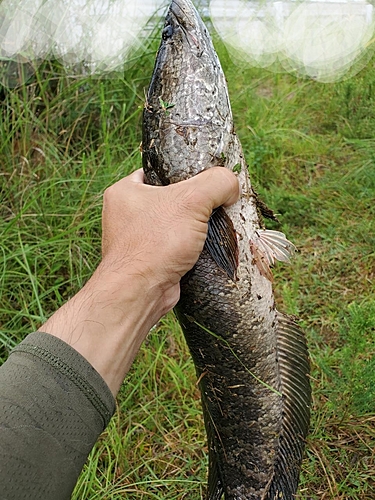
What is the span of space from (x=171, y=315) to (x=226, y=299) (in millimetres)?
1406

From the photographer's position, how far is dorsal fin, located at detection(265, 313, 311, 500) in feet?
6.59

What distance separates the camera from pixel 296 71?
17.4 feet

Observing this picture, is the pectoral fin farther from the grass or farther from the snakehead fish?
the grass

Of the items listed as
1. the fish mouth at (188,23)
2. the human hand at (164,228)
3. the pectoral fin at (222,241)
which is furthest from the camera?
the fish mouth at (188,23)

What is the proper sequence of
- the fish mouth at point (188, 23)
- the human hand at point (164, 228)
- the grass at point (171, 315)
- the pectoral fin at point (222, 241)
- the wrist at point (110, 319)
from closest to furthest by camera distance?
1. the wrist at point (110, 319)
2. the human hand at point (164, 228)
3. the pectoral fin at point (222, 241)
4. the fish mouth at point (188, 23)
5. the grass at point (171, 315)

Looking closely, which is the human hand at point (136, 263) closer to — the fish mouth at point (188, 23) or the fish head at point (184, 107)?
the fish head at point (184, 107)

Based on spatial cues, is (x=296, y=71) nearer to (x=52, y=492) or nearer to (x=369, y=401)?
(x=369, y=401)

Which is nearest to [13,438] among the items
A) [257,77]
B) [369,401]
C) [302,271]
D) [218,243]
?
[218,243]

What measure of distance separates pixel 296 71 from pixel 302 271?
265 centimetres

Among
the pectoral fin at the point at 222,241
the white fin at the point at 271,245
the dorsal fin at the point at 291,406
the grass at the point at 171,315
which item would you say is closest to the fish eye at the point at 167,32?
the pectoral fin at the point at 222,241

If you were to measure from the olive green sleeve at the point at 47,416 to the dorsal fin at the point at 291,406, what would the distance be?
88 centimetres

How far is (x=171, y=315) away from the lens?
321 centimetres

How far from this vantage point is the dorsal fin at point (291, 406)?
6.59 ft

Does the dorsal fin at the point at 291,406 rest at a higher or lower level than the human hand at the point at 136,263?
lower
